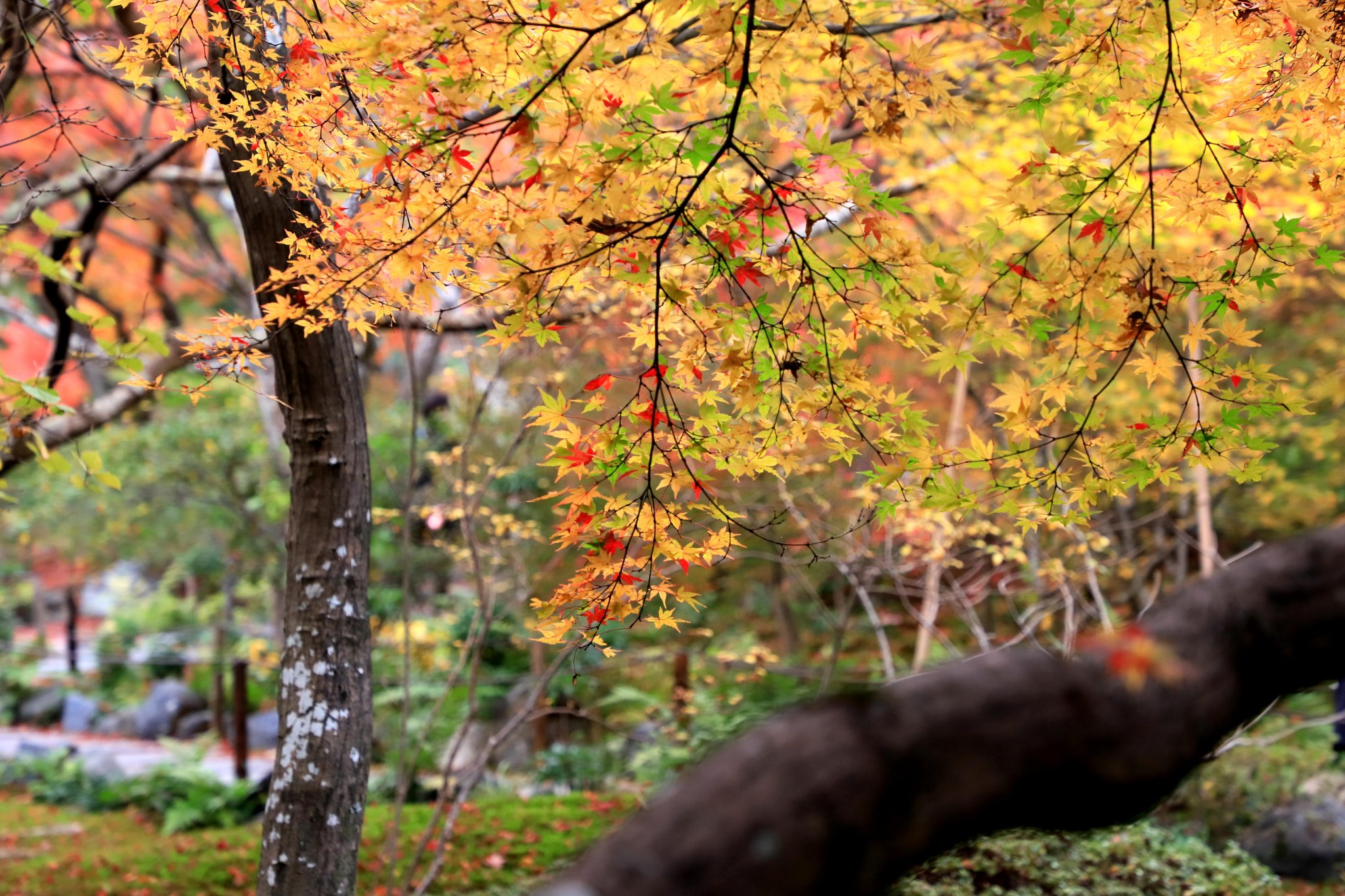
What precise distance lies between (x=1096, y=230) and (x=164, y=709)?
13.5 metres

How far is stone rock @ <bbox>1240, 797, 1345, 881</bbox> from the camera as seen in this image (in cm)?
536

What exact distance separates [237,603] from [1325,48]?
15210 mm

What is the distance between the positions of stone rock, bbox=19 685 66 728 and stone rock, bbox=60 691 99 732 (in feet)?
1.34

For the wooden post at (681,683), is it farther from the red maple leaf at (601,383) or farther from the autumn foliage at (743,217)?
the red maple leaf at (601,383)

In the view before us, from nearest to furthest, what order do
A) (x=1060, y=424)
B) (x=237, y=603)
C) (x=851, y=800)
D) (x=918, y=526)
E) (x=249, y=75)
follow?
(x=851, y=800), (x=249, y=75), (x=918, y=526), (x=1060, y=424), (x=237, y=603)

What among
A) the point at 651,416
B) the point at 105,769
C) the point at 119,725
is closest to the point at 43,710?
the point at 119,725

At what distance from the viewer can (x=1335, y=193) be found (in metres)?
2.30

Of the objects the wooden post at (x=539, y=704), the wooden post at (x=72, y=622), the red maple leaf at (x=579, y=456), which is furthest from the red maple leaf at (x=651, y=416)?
the wooden post at (x=72, y=622)

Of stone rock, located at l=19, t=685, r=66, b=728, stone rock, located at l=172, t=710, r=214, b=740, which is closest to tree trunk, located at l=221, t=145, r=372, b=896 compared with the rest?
stone rock, located at l=172, t=710, r=214, b=740

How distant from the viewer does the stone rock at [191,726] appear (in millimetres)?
11703

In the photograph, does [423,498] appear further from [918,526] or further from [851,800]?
[851,800]

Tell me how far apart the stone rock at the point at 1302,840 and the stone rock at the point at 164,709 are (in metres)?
12.5

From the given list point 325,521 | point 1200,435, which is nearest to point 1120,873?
point 1200,435

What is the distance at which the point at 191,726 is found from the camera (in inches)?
462
